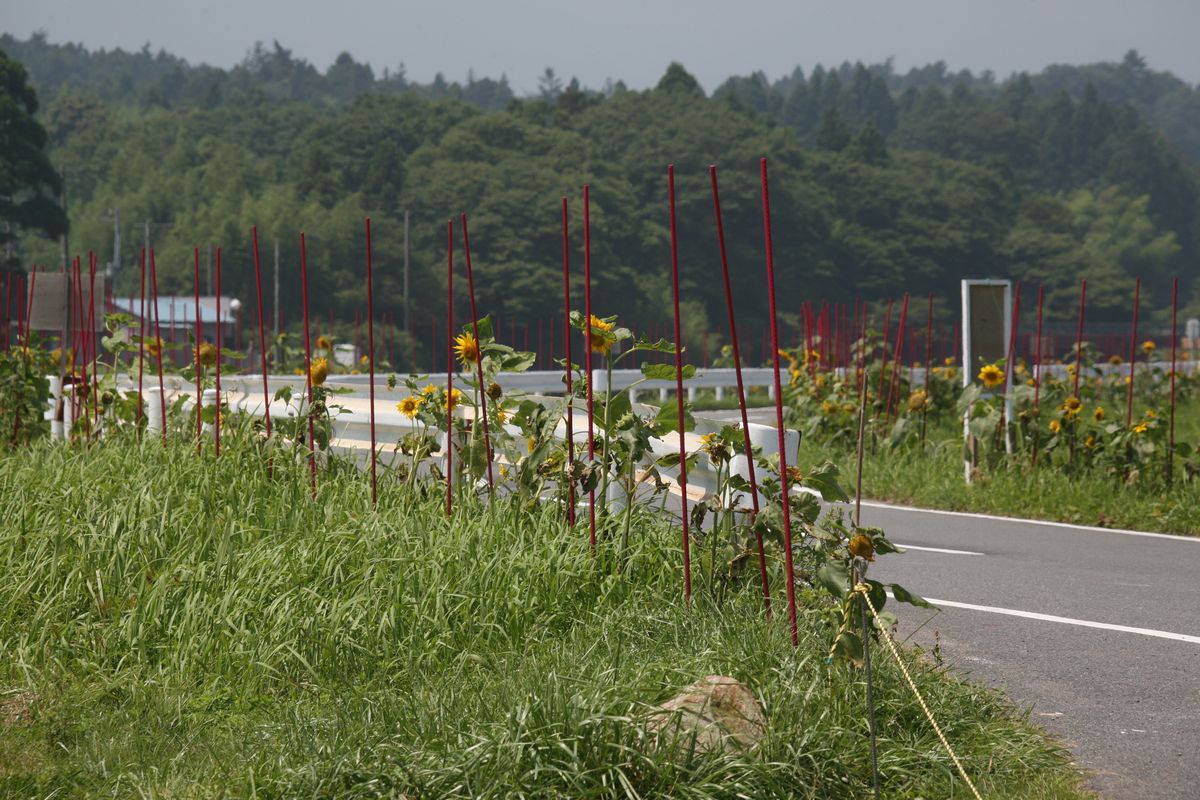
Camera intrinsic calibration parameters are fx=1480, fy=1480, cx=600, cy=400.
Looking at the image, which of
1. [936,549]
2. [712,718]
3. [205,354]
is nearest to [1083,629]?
[936,549]

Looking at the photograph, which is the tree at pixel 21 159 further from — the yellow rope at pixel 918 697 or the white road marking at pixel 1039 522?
the yellow rope at pixel 918 697

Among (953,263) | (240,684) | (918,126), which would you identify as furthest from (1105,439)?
(918,126)

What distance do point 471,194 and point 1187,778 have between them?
233 ft

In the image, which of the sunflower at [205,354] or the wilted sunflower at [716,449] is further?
the sunflower at [205,354]

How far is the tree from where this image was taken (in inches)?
1981

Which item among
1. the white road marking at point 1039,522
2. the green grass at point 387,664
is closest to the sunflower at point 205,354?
the green grass at point 387,664

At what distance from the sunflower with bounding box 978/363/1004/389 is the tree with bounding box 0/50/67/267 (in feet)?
144

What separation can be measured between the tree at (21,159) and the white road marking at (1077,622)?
1865 inches

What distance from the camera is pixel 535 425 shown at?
708 centimetres

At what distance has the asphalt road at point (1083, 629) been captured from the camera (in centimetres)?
529

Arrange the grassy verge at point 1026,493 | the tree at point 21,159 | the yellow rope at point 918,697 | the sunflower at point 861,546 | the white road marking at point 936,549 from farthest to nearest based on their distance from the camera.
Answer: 1. the tree at point 21,159
2. the grassy verge at point 1026,493
3. the white road marking at point 936,549
4. the sunflower at point 861,546
5. the yellow rope at point 918,697

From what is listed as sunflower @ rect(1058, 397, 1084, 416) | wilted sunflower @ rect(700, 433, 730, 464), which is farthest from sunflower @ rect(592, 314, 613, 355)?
sunflower @ rect(1058, 397, 1084, 416)

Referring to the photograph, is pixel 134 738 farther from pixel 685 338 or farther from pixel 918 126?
pixel 918 126

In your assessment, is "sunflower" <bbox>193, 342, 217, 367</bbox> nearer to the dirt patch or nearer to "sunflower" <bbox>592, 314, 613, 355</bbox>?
"sunflower" <bbox>592, 314, 613, 355</bbox>
